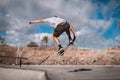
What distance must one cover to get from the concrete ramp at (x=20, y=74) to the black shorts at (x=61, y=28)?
2804 millimetres

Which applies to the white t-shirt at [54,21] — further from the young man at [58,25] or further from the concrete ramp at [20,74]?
the concrete ramp at [20,74]

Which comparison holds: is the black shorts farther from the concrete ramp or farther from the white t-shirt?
the concrete ramp

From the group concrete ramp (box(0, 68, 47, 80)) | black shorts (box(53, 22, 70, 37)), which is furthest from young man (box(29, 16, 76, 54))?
concrete ramp (box(0, 68, 47, 80))

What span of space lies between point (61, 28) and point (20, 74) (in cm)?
303

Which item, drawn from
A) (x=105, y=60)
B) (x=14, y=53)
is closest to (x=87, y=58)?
(x=105, y=60)

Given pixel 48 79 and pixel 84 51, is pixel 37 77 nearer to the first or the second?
pixel 48 79

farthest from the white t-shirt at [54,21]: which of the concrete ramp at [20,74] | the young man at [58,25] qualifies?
the concrete ramp at [20,74]

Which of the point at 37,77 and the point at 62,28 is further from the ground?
the point at 62,28

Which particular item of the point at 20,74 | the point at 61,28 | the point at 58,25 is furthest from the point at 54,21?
the point at 20,74

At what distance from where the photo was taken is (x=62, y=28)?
8664mm

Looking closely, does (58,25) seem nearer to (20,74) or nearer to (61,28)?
(61,28)

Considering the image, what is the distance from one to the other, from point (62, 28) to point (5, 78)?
3265 millimetres

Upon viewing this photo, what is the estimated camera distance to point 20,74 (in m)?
6.45

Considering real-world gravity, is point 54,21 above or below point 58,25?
above
